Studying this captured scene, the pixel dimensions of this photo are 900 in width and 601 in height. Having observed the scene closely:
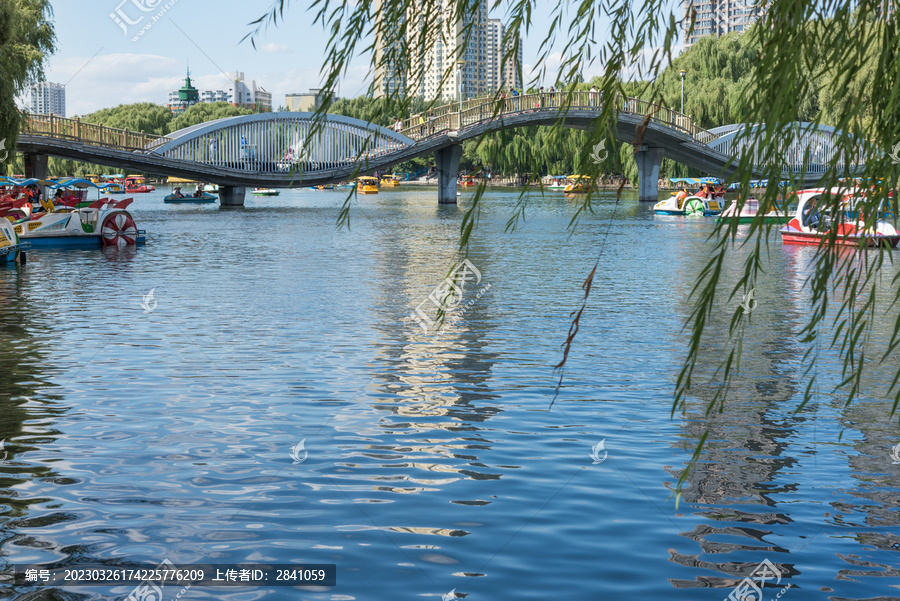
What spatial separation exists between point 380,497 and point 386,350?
6615 mm

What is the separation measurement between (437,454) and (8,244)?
2127cm

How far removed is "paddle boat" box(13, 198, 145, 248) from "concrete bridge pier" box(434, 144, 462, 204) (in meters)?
38.5

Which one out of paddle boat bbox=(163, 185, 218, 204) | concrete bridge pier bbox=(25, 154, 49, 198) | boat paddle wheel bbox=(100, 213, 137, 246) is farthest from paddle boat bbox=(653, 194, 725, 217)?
paddle boat bbox=(163, 185, 218, 204)

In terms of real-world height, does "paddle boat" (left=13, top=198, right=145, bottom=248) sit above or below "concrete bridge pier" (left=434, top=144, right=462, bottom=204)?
below

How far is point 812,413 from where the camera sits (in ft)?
34.3

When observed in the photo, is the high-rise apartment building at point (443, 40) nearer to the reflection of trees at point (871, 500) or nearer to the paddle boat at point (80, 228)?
the reflection of trees at point (871, 500)

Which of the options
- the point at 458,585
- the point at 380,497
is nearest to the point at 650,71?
the point at 458,585

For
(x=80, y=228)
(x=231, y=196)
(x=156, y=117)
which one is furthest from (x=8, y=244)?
(x=156, y=117)

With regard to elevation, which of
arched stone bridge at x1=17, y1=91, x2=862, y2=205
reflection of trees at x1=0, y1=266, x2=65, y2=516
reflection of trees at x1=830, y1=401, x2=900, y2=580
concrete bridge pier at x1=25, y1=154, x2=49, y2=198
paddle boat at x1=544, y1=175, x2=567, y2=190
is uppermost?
arched stone bridge at x1=17, y1=91, x2=862, y2=205

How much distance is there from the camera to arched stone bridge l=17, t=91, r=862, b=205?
182ft

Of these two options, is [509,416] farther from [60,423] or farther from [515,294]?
[515,294]

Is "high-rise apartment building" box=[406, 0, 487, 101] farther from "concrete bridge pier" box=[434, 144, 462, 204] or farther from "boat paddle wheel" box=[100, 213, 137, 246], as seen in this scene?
"concrete bridge pier" box=[434, 144, 462, 204]

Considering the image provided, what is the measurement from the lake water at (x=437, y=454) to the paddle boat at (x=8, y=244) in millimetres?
7830

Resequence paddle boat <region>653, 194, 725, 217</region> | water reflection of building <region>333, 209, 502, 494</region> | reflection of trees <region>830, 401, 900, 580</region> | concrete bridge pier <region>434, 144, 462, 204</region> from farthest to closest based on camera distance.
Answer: concrete bridge pier <region>434, 144, 462, 204</region>
paddle boat <region>653, 194, 725, 217</region>
water reflection of building <region>333, 209, 502, 494</region>
reflection of trees <region>830, 401, 900, 580</region>
